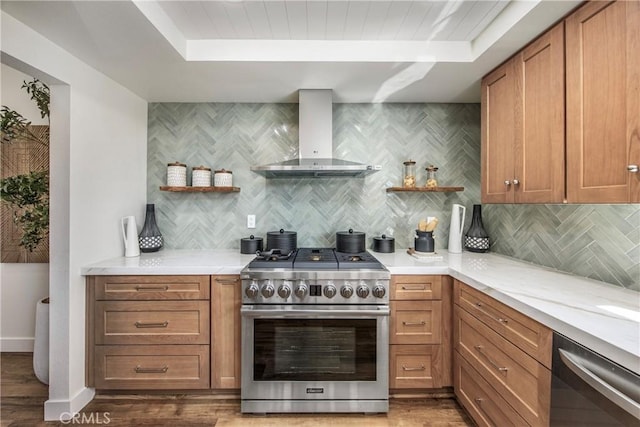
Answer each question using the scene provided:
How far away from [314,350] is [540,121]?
1849mm

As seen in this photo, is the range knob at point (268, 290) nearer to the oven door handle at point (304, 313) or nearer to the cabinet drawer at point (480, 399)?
the oven door handle at point (304, 313)

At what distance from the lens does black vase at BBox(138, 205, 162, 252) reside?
2.42 metres

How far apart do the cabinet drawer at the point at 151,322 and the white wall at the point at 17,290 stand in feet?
3.99

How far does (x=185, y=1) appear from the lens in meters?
1.49

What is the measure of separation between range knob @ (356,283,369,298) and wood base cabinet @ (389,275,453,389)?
0.73 feet

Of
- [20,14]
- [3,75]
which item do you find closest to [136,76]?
[20,14]

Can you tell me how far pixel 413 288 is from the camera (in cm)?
192

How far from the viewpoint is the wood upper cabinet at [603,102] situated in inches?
43.4

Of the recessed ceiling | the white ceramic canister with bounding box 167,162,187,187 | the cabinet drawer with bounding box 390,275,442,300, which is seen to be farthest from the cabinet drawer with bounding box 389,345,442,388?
the white ceramic canister with bounding box 167,162,187,187

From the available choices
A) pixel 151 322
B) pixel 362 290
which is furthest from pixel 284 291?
pixel 151 322

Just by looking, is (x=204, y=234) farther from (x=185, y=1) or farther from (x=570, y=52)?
(x=570, y=52)

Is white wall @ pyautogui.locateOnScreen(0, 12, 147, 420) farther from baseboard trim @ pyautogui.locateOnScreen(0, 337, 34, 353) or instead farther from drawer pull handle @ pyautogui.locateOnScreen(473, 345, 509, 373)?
drawer pull handle @ pyautogui.locateOnScreen(473, 345, 509, 373)

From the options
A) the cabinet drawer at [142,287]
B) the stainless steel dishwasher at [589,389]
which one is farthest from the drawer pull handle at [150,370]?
the stainless steel dishwasher at [589,389]

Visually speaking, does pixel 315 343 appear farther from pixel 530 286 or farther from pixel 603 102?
pixel 603 102
